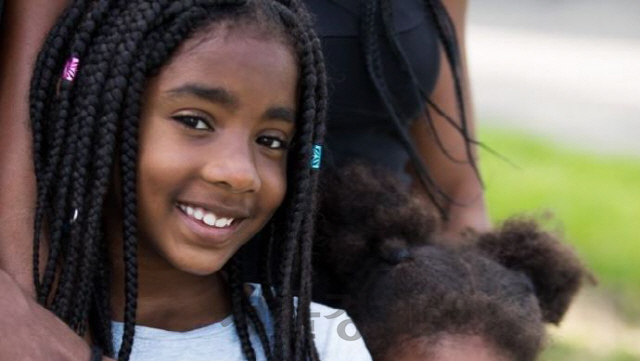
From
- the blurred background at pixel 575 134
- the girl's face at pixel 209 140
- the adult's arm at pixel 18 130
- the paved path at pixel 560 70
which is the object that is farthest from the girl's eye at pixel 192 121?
the paved path at pixel 560 70

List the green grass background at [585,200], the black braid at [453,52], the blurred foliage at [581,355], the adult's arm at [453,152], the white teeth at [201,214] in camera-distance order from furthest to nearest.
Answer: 1. the green grass background at [585,200]
2. the blurred foliage at [581,355]
3. the adult's arm at [453,152]
4. the black braid at [453,52]
5. the white teeth at [201,214]

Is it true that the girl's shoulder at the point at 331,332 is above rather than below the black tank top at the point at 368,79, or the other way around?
below

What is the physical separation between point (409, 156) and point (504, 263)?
0.32 m

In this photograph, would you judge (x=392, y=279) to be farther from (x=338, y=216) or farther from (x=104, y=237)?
(x=104, y=237)

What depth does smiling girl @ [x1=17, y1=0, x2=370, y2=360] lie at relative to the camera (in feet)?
8.52

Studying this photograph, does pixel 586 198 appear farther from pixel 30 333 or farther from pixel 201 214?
pixel 30 333

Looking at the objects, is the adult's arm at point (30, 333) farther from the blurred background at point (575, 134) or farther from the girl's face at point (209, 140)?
the blurred background at point (575, 134)

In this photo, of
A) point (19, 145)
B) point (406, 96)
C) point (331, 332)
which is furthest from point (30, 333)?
point (406, 96)

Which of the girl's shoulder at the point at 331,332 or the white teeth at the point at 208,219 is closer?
the white teeth at the point at 208,219

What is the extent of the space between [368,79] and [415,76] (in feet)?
0.43

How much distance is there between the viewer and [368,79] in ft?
10.5

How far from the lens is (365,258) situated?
328 centimetres

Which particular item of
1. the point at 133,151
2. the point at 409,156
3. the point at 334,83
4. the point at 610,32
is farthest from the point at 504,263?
the point at 610,32

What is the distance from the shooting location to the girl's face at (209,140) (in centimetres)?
261
